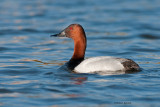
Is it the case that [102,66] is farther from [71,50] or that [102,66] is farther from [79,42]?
[71,50]

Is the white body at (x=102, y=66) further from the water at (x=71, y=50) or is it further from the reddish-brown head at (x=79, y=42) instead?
the reddish-brown head at (x=79, y=42)

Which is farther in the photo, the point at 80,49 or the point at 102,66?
the point at 80,49

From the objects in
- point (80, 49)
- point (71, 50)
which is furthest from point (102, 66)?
point (71, 50)

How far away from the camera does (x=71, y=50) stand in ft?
39.7

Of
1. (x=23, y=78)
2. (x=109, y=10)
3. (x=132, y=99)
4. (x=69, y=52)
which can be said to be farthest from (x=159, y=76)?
(x=109, y=10)

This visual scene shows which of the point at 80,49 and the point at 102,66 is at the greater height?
the point at 80,49

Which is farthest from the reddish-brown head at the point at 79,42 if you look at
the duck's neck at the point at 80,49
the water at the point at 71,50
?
the water at the point at 71,50

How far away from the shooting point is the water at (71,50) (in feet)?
23.0

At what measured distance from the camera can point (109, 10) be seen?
18.5 meters

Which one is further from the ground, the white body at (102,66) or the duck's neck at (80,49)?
the duck's neck at (80,49)

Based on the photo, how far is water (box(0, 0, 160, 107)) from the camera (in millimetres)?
7000

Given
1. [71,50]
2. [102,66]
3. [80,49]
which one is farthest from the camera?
[71,50]

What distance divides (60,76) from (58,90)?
1.11 meters

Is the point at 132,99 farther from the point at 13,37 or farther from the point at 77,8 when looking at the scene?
the point at 77,8
